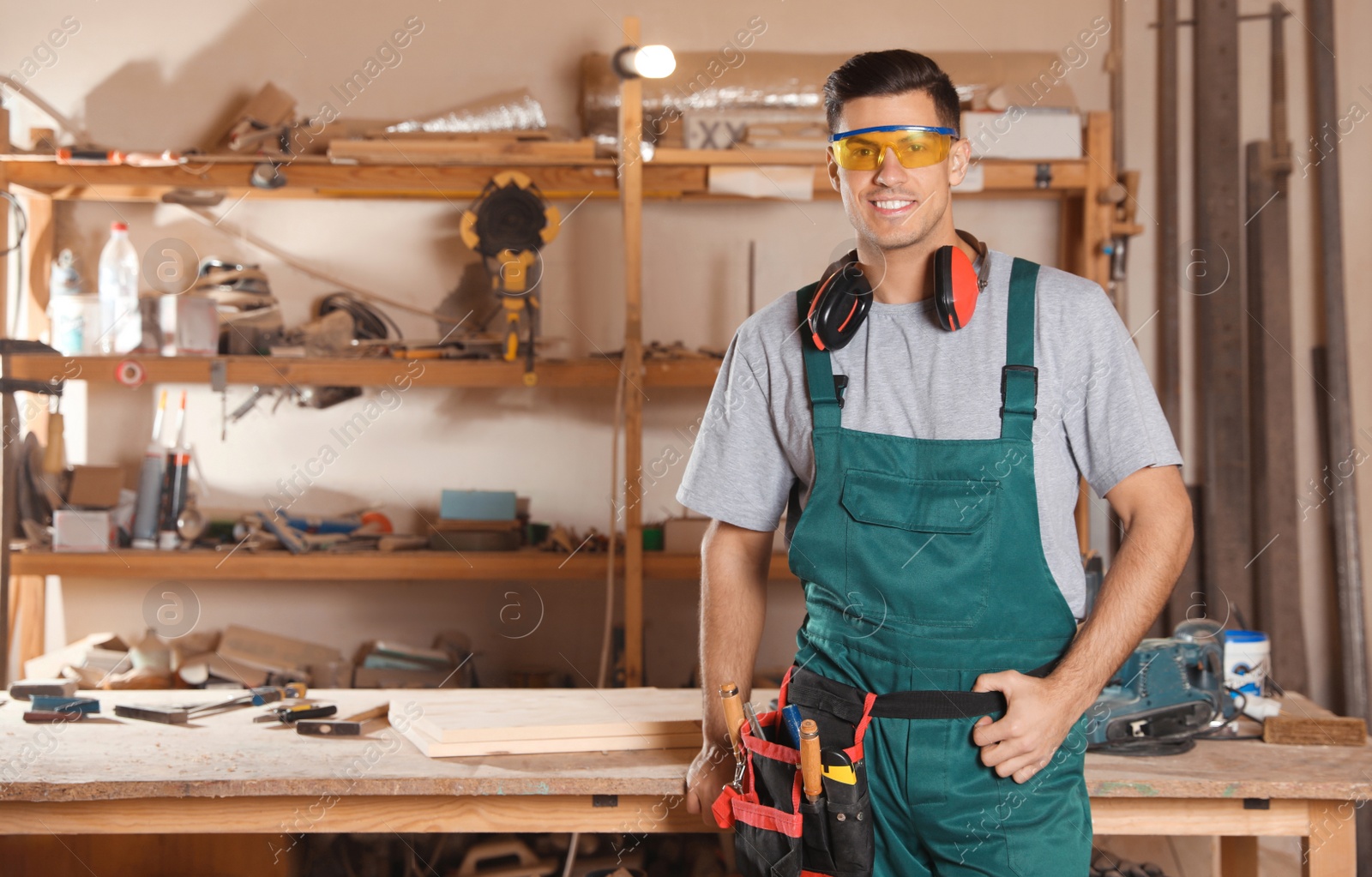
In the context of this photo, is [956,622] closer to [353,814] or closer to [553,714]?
[553,714]

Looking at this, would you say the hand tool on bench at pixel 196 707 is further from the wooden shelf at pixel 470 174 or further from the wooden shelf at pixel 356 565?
the wooden shelf at pixel 470 174

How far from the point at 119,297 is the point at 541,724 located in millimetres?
2399

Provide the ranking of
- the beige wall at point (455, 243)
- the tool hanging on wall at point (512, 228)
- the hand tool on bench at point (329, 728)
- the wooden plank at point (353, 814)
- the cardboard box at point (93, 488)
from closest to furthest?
1. the wooden plank at point (353, 814)
2. the hand tool on bench at point (329, 728)
3. the tool hanging on wall at point (512, 228)
4. the cardboard box at point (93, 488)
5. the beige wall at point (455, 243)

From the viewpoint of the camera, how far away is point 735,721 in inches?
60.1

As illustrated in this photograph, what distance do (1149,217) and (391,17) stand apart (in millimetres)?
2728

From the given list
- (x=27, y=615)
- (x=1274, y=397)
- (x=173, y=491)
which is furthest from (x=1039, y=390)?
(x=27, y=615)

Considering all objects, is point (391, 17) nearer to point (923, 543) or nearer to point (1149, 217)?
point (1149, 217)

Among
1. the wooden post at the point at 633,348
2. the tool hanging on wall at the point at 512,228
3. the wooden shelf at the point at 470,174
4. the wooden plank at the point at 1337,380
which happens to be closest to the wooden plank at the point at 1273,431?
the wooden plank at the point at 1337,380

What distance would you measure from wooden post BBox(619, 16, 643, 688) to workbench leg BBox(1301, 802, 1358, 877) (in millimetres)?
1851

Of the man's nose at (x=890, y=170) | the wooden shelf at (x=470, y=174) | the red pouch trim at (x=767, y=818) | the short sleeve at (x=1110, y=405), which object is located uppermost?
the wooden shelf at (x=470, y=174)

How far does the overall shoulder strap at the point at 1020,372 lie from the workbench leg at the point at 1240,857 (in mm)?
1055

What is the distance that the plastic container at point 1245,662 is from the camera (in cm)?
208

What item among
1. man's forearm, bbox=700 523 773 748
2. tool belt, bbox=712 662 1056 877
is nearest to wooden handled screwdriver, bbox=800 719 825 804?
tool belt, bbox=712 662 1056 877

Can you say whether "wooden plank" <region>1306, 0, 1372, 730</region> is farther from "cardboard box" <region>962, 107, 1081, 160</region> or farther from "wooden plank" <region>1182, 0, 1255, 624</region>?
"cardboard box" <region>962, 107, 1081, 160</region>
